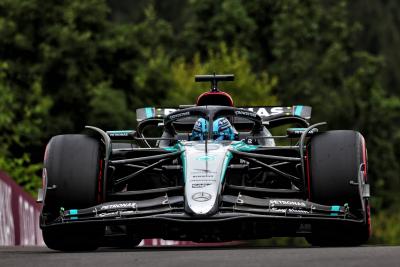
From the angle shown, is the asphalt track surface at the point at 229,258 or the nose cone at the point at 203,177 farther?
the nose cone at the point at 203,177

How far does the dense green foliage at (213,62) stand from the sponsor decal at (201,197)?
22.8 m

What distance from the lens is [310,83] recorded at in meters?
64.5

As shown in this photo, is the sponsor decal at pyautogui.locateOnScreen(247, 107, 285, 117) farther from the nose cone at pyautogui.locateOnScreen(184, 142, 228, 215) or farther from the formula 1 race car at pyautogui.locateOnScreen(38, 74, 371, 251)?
the nose cone at pyautogui.locateOnScreen(184, 142, 228, 215)

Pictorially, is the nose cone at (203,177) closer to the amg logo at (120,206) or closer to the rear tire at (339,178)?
the amg logo at (120,206)

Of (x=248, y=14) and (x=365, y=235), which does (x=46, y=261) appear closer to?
(x=365, y=235)

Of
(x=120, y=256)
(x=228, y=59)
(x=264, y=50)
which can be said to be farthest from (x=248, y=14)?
(x=120, y=256)

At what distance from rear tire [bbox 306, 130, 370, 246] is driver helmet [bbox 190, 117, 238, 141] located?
1.48 meters

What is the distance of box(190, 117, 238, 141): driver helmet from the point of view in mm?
14609

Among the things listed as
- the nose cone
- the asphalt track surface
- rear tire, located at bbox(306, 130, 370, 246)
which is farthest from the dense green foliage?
the asphalt track surface

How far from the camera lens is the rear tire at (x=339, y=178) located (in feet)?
42.5

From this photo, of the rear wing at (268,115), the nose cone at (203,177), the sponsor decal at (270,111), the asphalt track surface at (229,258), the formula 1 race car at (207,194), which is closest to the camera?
the asphalt track surface at (229,258)

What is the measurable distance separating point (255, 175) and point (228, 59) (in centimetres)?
4364

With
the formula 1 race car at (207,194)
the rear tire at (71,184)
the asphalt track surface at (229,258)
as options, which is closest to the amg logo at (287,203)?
the formula 1 race car at (207,194)

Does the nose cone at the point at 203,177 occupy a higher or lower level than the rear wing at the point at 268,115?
→ lower
